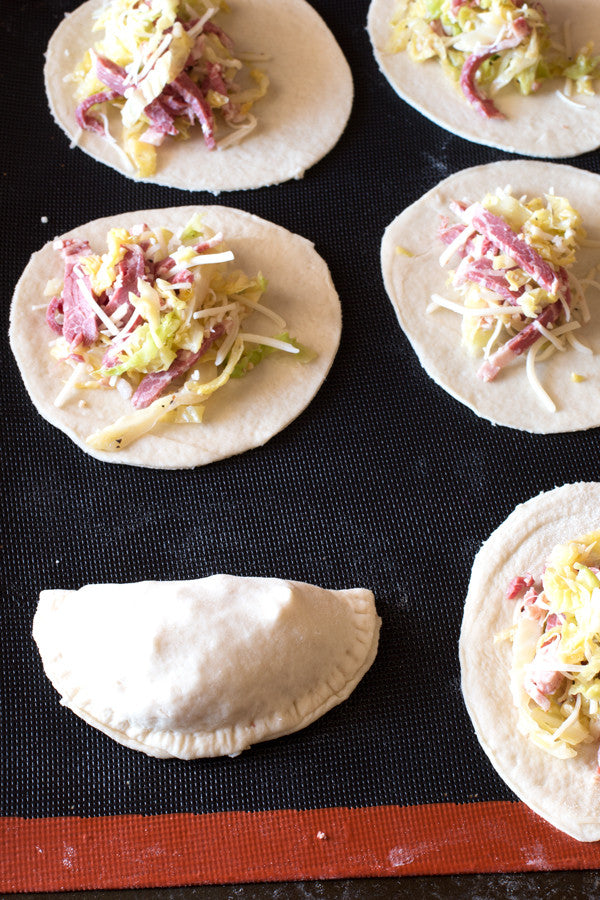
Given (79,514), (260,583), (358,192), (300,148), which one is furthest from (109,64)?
(260,583)

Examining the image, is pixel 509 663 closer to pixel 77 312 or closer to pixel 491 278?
pixel 491 278

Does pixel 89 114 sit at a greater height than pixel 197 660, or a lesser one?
greater

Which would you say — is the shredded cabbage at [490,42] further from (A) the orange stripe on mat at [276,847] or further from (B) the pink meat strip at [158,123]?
(A) the orange stripe on mat at [276,847]

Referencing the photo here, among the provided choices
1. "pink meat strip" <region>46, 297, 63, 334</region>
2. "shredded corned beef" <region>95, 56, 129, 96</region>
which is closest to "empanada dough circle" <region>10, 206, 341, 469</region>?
"pink meat strip" <region>46, 297, 63, 334</region>

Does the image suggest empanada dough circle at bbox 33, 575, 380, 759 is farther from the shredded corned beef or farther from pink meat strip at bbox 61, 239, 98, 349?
the shredded corned beef

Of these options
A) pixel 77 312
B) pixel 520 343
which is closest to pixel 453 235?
pixel 520 343

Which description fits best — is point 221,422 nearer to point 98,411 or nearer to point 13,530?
point 98,411
